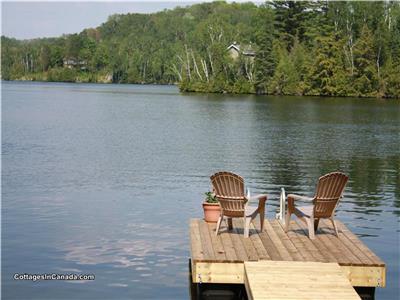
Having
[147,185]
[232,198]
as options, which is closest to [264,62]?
[147,185]

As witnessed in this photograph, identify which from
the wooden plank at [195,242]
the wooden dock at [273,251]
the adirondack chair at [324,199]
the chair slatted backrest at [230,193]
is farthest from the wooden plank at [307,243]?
the wooden plank at [195,242]

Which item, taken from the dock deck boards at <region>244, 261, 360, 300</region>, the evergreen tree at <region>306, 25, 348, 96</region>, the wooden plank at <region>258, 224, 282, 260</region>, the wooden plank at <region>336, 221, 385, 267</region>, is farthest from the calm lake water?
the evergreen tree at <region>306, 25, 348, 96</region>

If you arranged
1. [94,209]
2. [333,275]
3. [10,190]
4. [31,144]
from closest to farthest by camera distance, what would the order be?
[333,275]
[94,209]
[10,190]
[31,144]

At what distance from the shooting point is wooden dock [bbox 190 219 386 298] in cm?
1116

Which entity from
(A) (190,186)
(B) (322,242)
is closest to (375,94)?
(A) (190,186)

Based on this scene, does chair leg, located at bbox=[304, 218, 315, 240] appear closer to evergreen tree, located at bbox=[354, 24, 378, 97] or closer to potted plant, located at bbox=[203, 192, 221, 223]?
potted plant, located at bbox=[203, 192, 221, 223]

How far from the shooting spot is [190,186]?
23.1 meters

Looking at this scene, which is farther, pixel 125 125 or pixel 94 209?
pixel 125 125

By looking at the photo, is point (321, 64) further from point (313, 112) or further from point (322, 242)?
point (322, 242)

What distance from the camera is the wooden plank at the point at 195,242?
1147cm

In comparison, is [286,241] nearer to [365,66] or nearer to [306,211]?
[306,211]

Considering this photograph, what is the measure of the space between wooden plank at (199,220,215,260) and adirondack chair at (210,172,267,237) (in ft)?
0.80

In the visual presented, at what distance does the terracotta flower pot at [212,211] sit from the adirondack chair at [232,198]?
27.9 inches

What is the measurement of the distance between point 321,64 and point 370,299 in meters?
82.3
